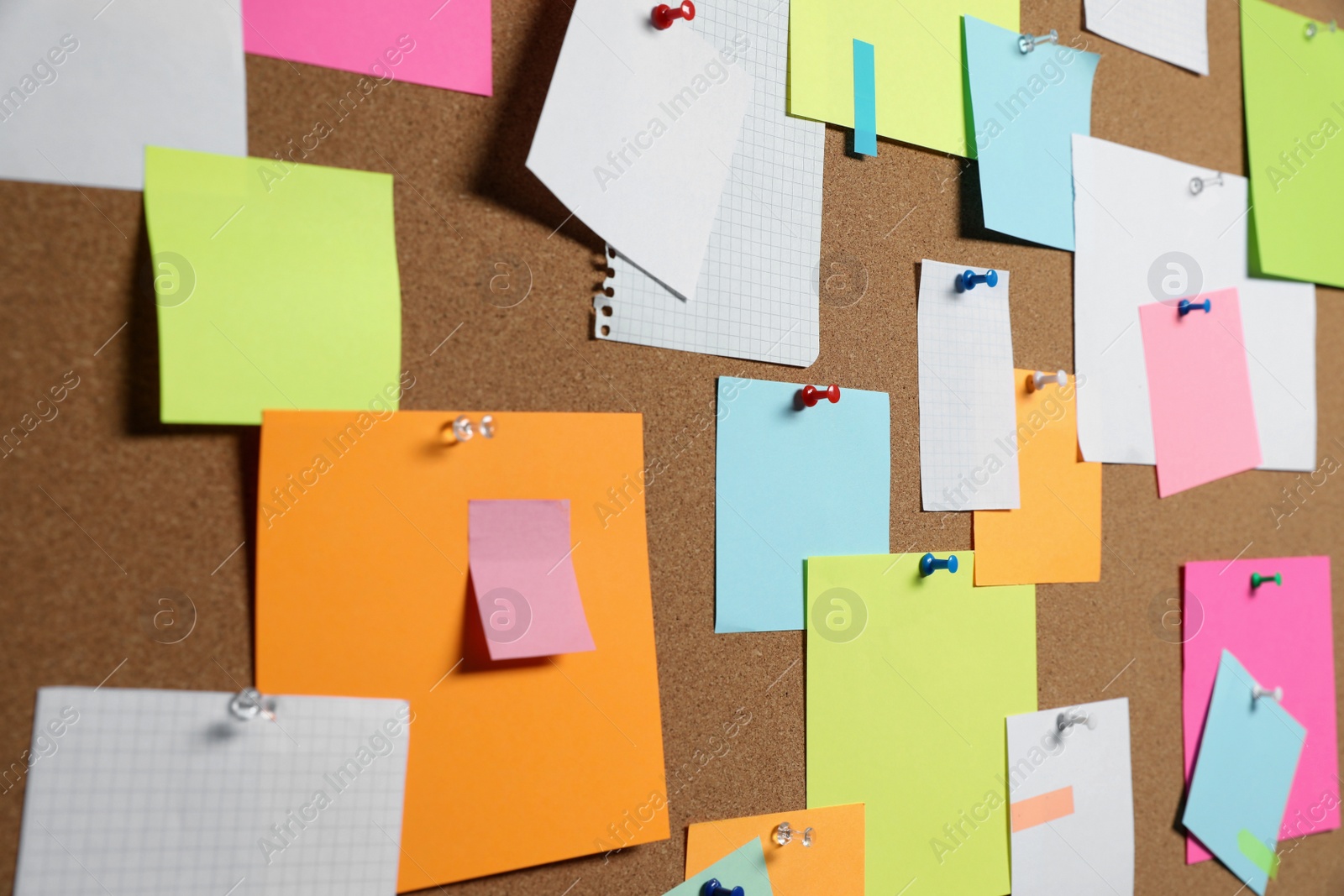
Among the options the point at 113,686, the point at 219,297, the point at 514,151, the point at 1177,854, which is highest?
the point at 514,151

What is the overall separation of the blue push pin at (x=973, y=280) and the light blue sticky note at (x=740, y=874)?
0.48m

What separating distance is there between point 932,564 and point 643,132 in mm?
414

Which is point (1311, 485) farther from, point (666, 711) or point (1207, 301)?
point (666, 711)

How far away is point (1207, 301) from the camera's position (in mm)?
897

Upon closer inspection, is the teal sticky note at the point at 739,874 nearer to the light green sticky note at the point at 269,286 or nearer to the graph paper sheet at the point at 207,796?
the graph paper sheet at the point at 207,796

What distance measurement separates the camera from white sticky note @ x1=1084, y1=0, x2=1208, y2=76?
2.85 ft

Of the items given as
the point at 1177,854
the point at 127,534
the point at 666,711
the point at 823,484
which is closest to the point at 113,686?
the point at 127,534

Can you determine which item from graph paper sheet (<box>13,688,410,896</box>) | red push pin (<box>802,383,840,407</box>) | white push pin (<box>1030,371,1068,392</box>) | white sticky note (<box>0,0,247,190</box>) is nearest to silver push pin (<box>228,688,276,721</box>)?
graph paper sheet (<box>13,688,410,896</box>)

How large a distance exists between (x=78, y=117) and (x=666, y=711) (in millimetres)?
518

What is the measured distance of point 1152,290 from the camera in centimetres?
89

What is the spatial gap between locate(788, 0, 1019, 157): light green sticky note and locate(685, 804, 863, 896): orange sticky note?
1.79ft

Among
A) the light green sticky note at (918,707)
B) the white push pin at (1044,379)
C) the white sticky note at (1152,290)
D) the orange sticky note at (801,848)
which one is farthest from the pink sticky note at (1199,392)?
the orange sticky note at (801,848)

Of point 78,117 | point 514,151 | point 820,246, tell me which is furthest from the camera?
point 820,246

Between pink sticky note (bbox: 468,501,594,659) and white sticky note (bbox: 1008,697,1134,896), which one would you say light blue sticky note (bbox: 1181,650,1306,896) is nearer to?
white sticky note (bbox: 1008,697,1134,896)
